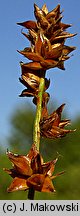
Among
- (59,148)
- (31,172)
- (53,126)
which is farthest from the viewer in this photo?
(59,148)

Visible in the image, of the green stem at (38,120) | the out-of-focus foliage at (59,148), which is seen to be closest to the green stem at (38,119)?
the green stem at (38,120)

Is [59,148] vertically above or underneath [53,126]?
above

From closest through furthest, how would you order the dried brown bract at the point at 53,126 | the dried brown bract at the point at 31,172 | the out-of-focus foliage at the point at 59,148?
the dried brown bract at the point at 31,172 → the dried brown bract at the point at 53,126 → the out-of-focus foliage at the point at 59,148

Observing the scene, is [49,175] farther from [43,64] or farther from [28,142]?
[28,142]

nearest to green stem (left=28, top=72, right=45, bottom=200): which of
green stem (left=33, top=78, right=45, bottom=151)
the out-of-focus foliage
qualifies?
green stem (left=33, top=78, right=45, bottom=151)

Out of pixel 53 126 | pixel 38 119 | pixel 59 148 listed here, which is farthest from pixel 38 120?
pixel 59 148

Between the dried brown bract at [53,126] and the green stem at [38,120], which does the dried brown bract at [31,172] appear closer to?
the green stem at [38,120]

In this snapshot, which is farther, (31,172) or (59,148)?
(59,148)

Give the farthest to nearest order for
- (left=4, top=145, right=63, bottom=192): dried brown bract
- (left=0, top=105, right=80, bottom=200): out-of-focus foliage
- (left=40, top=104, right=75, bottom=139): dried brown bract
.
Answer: (left=0, top=105, right=80, bottom=200): out-of-focus foliage
(left=40, top=104, right=75, bottom=139): dried brown bract
(left=4, top=145, right=63, bottom=192): dried brown bract

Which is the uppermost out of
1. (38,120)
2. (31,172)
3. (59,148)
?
(59,148)

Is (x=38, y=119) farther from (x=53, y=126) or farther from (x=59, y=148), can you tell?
(x=59, y=148)

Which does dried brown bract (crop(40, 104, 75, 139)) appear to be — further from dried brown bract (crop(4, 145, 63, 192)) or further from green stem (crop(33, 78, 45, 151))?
dried brown bract (crop(4, 145, 63, 192))
